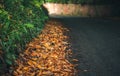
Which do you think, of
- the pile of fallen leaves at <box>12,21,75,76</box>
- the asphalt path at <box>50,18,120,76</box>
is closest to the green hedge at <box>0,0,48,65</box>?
the pile of fallen leaves at <box>12,21,75,76</box>

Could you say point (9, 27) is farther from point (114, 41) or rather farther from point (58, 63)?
point (114, 41)

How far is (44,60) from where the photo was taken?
8.78 m

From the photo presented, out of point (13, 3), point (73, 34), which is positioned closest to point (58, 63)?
point (13, 3)

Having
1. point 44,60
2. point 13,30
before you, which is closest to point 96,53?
point 44,60

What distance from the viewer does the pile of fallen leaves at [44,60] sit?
759 cm

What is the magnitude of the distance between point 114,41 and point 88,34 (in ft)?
7.44

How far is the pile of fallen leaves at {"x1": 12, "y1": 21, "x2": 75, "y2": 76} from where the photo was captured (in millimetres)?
7590

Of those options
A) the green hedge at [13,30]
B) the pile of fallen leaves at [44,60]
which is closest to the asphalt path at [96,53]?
the pile of fallen leaves at [44,60]

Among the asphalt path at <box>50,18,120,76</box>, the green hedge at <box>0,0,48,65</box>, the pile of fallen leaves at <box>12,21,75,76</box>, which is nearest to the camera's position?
the green hedge at <box>0,0,48,65</box>

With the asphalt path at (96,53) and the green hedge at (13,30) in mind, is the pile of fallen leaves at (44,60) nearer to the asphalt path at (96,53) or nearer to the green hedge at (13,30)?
the green hedge at (13,30)

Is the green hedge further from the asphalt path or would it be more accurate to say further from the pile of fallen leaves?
the asphalt path

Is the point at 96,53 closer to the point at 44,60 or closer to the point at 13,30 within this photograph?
the point at 44,60

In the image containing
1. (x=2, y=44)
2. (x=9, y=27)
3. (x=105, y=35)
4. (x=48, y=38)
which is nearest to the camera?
(x=2, y=44)

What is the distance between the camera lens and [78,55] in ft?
31.8
